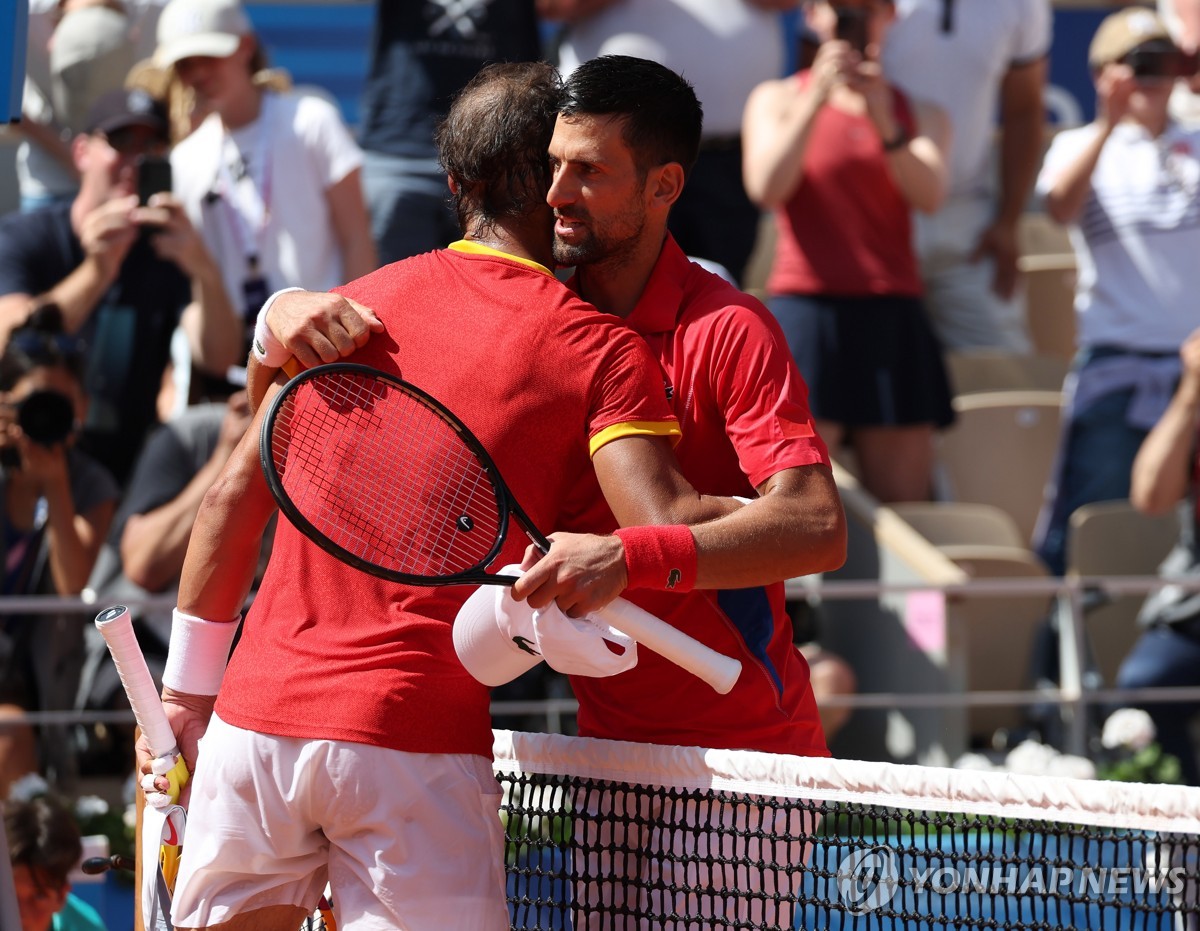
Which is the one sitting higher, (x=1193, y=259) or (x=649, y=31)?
(x=649, y=31)

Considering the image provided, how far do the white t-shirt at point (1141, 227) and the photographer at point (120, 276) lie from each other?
333 centimetres

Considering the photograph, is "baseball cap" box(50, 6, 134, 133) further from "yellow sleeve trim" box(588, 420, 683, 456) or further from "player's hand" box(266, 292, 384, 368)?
"yellow sleeve trim" box(588, 420, 683, 456)

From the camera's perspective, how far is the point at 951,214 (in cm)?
763

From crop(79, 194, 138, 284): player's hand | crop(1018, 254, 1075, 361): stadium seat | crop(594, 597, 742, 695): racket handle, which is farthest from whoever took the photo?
crop(1018, 254, 1075, 361): stadium seat

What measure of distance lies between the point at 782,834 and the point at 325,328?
114 cm

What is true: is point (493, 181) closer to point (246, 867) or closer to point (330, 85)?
point (246, 867)

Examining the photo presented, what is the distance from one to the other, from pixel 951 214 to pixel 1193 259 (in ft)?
3.48

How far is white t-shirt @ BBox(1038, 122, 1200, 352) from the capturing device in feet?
22.9

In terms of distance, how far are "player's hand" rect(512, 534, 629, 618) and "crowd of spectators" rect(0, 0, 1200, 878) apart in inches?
127

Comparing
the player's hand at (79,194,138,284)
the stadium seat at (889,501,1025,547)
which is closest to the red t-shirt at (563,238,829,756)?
the player's hand at (79,194,138,284)

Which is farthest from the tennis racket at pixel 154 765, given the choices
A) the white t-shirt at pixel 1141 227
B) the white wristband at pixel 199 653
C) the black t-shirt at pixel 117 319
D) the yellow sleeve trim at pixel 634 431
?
the white t-shirt at pixel 1141 227

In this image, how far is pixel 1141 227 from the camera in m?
7.03

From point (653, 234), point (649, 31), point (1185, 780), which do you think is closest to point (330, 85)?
point (649, 31)

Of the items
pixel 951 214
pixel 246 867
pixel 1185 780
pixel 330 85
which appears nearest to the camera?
pixel 246 867
